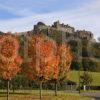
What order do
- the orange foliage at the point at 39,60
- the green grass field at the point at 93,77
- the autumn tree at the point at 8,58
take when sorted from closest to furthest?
the autumn tree at the point at 8,58 < the orange foliage at the point at 39,60 < the green grass field at the point at 93,77

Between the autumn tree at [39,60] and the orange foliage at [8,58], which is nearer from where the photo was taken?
the orange foliage at [8,58]

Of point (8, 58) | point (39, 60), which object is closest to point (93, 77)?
point (39, 60)

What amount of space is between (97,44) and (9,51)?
5837 centimetres

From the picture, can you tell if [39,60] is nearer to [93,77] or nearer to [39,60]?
[39,60]

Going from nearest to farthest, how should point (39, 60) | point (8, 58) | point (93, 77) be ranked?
point (8, 58), point (39, 60), point (93, 77)

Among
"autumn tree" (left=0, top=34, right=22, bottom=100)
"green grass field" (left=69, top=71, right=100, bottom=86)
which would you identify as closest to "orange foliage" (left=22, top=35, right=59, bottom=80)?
"autumn tree" (left=0, top=34, right=22, bottom=100)

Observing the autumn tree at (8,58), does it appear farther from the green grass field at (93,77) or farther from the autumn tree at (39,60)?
the green grass field at (93,77)

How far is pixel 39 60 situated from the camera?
172 feet

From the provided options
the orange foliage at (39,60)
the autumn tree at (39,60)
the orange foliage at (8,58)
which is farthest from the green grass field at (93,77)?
the orange foliage at (8,58)

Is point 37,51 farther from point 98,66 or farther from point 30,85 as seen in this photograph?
point 98,66

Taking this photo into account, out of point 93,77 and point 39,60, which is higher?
point 39,60

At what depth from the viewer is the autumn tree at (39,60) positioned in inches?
2060

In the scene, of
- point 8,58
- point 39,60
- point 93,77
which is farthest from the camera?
point 93,77

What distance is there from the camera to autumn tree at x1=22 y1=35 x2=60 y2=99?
172 feet
